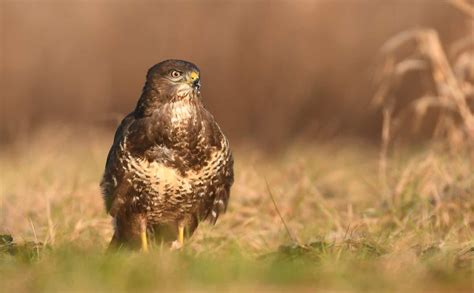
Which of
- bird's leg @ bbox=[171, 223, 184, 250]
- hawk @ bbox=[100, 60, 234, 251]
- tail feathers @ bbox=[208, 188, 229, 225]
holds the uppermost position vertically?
hawk @ bbox=[100, 60, 234, 251]

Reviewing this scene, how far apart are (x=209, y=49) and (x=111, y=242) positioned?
25.0ft

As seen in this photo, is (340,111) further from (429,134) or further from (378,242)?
(378,242)

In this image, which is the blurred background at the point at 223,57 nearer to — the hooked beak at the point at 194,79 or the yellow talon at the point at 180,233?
the yellow talon at the point at 180,233

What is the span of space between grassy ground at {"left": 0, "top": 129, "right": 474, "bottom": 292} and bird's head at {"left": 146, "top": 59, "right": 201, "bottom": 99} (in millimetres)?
894

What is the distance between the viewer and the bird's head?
19.8ft

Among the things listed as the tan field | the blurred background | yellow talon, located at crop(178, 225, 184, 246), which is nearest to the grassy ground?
the tan field

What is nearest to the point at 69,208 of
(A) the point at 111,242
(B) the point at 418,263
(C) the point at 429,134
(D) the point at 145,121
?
(A) the point at 111,242

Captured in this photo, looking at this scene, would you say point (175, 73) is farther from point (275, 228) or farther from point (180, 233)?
point (275, 228)

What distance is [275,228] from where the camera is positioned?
7.08m

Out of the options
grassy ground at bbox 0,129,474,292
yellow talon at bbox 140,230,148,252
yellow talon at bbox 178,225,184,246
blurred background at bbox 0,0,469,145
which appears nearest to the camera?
grassy ground at bbox 0,129,474,292

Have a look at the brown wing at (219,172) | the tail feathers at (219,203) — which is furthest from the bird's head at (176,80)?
the tail feathers at (219,203)

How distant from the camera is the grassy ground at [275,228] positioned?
427cm

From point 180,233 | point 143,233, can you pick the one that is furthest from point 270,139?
point 143,233

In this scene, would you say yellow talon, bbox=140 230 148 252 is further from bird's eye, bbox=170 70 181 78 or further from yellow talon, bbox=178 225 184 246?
bird's eye, bbox=170 70 181 78
